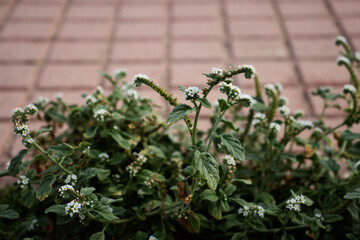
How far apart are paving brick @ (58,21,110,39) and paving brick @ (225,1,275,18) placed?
0.99 metres

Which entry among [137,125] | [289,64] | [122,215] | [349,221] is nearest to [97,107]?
[137,125]

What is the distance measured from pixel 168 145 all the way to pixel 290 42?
5.06 ft

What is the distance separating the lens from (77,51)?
269 cm

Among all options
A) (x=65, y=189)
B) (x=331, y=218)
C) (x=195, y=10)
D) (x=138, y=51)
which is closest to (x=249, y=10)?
(x=195, y=10)

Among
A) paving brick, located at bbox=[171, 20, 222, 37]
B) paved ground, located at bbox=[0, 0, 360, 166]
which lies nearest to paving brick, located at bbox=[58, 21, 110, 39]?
paved ground, located at bbox=[0, 0, 360, 166]

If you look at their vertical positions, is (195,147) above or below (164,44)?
below

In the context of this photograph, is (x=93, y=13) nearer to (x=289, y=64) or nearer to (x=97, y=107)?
(x=289, y=64)

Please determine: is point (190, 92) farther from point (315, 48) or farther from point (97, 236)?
point (315, 48)

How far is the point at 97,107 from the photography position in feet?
4.48

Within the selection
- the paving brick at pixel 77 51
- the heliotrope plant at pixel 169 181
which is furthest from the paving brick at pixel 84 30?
the heliotrope plant at pixel 169 181

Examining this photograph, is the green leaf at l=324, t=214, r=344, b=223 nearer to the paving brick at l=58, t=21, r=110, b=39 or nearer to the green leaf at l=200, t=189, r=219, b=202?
the green leaf at l=200, t=189, r=219, b=202

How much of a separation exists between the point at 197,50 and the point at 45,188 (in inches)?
70.6

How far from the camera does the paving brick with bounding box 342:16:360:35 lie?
9.18ft

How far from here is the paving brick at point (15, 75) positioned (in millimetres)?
2416
